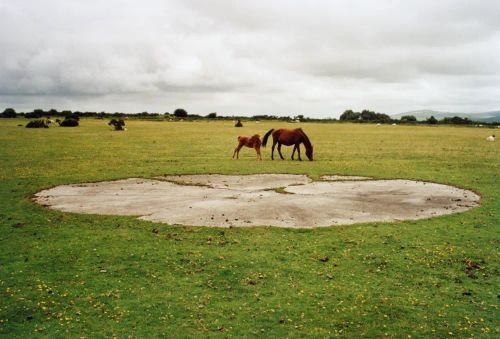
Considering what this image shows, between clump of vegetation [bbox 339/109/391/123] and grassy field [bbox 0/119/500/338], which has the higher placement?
clump of vegetation [bbox 339/109/391/123]

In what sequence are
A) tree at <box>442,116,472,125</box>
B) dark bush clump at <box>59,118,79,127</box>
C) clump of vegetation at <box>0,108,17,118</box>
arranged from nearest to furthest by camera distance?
dark bush clump at <box>59,118,79,127</box>
tree at <box>442,116,472,125</box>
clump of vegetation at <box>0,108,17,118</box>

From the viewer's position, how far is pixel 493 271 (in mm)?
9117

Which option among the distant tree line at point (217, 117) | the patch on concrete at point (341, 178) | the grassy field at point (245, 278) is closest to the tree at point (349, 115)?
the distant tree line at point (217, 117)

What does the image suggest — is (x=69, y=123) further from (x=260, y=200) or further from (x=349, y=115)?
(x=349, y=115)

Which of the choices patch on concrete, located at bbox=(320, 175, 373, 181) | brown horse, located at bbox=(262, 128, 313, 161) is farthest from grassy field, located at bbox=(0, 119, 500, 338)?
brown horse, located at bbox=(262, 128, 313, 161)

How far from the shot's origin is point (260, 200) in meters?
15.3

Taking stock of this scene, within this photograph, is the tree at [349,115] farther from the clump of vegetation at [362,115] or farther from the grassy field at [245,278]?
the grassy field at [245,278]

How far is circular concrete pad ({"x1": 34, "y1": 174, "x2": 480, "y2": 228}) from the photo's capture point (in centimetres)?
1312

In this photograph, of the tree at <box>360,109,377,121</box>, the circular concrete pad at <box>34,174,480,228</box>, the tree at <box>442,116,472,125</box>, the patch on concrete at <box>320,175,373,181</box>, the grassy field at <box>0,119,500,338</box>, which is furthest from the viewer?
the tree at <box>360,109,377,121</box>

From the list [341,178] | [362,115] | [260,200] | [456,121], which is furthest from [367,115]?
[260,200]

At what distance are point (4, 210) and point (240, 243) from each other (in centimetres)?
869

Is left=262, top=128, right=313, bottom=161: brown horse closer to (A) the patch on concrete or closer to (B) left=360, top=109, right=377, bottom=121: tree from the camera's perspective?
(A) the patch on concrete

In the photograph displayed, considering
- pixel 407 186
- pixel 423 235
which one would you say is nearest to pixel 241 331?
pixel 423 235

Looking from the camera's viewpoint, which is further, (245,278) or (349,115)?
(349,115)
